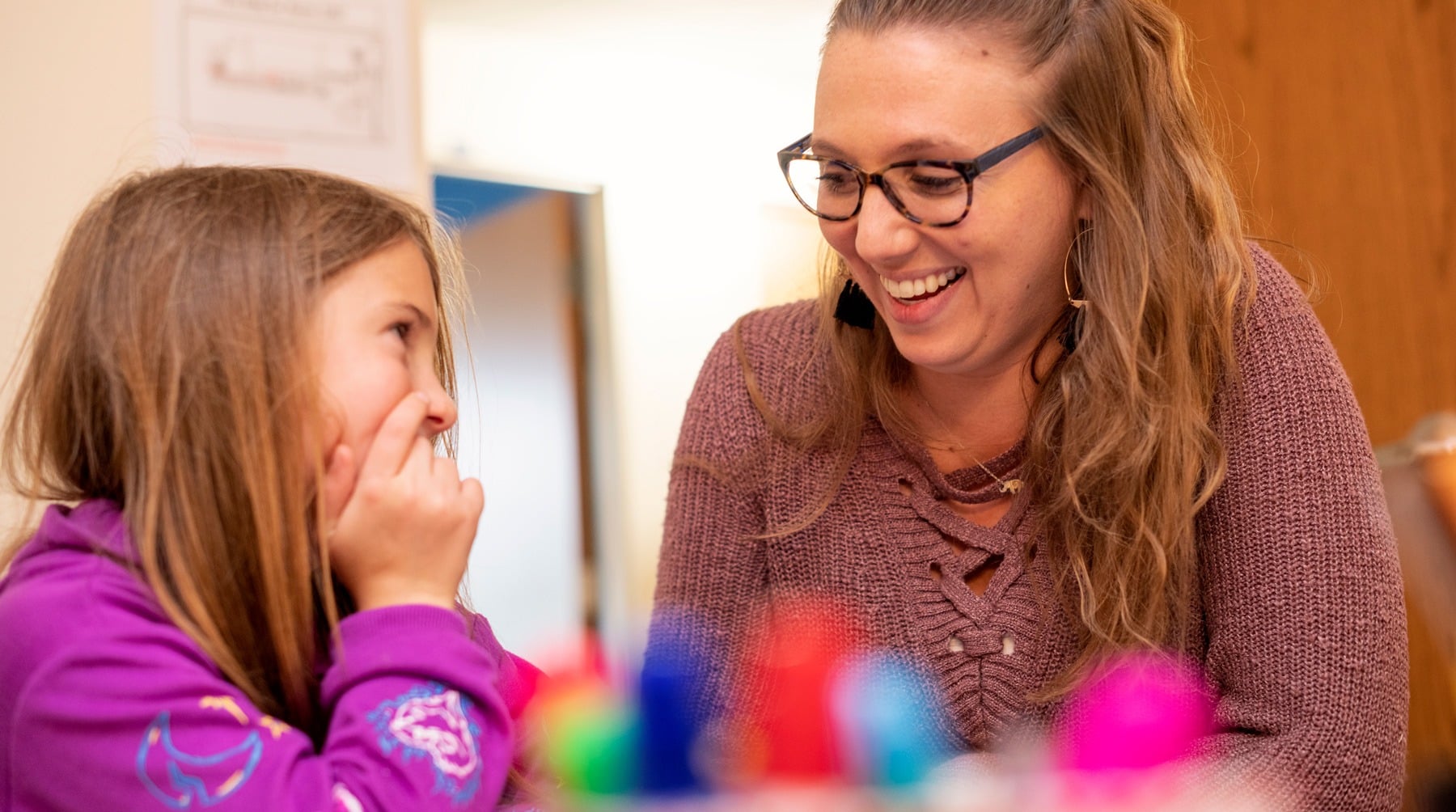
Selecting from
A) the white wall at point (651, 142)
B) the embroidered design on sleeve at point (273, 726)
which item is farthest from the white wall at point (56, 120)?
the white wall at point (651, 142)

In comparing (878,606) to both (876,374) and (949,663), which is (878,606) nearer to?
(949,663)

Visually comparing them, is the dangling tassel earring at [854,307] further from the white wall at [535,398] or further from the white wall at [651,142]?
the white wall at [535,398]

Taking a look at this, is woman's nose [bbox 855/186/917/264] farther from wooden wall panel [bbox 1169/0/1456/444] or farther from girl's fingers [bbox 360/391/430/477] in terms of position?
wooden wall panel [bbox 1169/0/1456/444]

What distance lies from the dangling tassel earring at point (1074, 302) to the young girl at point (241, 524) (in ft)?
1.85

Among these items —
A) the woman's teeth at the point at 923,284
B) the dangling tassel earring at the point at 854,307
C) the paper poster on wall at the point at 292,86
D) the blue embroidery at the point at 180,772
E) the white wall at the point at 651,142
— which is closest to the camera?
the blue embroidery at the point at 180,772

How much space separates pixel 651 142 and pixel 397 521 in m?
4.51

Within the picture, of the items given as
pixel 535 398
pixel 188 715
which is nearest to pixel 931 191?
pixel 188 715

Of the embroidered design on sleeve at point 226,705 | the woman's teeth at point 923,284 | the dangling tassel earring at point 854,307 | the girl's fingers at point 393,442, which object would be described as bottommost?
the embroidered design on sleeve at point 226,705

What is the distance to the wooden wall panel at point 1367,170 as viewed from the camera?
186 cm

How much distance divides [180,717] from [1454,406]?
175cm

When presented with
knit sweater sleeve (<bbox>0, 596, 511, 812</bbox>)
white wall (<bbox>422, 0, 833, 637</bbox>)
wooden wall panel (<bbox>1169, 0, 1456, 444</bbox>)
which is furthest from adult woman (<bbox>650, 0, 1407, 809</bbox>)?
white wall (<bbox>422, 0, 833, 637</bbox>)

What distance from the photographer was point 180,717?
2.24 ft

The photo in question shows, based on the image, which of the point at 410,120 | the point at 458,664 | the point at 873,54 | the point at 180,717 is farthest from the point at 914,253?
the point at 410,120

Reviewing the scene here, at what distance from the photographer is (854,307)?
1263 millimetres
